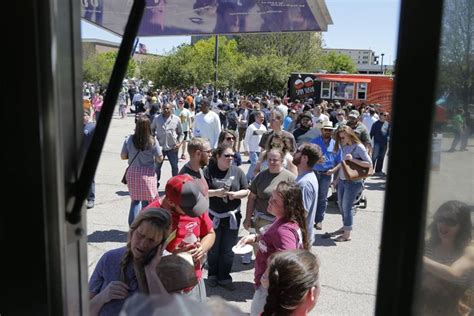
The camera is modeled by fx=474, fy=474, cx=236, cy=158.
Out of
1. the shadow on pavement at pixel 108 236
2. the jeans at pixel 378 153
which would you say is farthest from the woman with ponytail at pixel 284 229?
the jeans at pixel 378 153

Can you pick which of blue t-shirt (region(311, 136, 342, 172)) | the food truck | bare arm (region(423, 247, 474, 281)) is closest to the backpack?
blue t-shirt (region(311, 136, 342, 172))

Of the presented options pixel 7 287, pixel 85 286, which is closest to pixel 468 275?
pixel 85 286

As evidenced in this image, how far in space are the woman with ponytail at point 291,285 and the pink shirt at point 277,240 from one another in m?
1.03

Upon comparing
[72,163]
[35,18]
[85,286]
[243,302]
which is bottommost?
[243,302]

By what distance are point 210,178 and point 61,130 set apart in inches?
160

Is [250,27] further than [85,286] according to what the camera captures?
Yes

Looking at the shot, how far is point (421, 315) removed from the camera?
922 millimetres

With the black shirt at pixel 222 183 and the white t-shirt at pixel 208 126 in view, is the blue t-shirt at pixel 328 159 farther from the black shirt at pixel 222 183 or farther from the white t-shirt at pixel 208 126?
the white t-shirt at pixel 208 126

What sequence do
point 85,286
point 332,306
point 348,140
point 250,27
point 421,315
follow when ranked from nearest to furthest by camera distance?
1. point 421,315
2. point 85,286
3. point 250,27
4. point 332,306
5. point 348,140

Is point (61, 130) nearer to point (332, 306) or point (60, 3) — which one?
point (60, 3)

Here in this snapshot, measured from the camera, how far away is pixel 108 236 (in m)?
6.63

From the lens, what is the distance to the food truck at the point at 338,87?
29.6m

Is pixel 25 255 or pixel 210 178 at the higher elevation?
pixel 25 255

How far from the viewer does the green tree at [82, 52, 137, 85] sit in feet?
3.96
